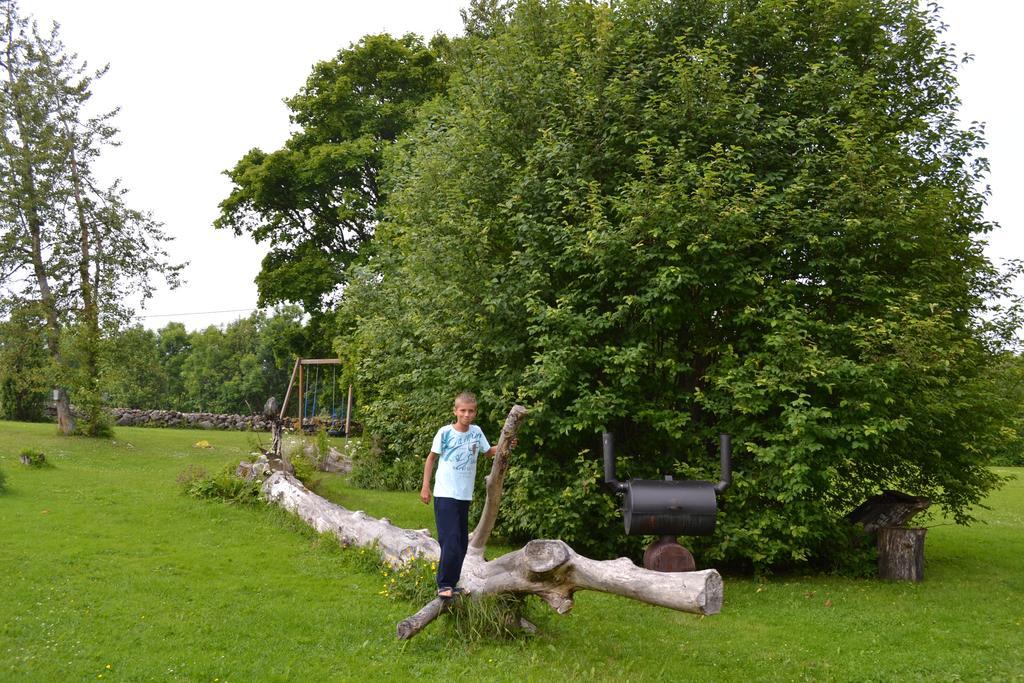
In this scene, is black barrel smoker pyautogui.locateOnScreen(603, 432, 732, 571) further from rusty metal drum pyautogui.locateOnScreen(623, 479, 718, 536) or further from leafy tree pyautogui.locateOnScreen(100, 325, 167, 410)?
leafy tree pyautogui.locateOnScreen(100, 325, 167, 410)

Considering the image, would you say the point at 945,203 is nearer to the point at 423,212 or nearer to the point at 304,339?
the point at 423,212

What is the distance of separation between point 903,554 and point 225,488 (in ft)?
36.7

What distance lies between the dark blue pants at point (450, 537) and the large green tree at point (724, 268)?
139 inches

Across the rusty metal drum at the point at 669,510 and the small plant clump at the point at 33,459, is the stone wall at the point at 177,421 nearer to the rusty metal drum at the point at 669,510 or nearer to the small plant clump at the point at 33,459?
the small plant clump at the point at 33,459

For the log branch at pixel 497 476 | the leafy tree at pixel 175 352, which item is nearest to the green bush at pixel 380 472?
the log branch at pixel 497 476

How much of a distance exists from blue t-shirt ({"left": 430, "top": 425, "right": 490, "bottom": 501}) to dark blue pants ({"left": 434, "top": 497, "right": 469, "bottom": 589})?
79 mm

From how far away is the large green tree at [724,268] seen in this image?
10375mm

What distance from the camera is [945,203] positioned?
11.3 metres

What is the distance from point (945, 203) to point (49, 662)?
11.4 meters

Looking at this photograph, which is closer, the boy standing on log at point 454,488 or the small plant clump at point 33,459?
the boy standing on log at point 454,488

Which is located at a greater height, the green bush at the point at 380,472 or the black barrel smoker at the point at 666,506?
the black barrel smoker at the point at 666,506

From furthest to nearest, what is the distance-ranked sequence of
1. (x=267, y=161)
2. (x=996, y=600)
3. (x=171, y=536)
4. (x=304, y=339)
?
(x=304, y=339), (x=267, y=161), (x=171, y=536), (x=996, y=600)

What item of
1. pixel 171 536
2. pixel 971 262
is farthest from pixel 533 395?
pixel 971 262

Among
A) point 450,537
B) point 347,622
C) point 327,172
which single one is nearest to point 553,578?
point 450,537
